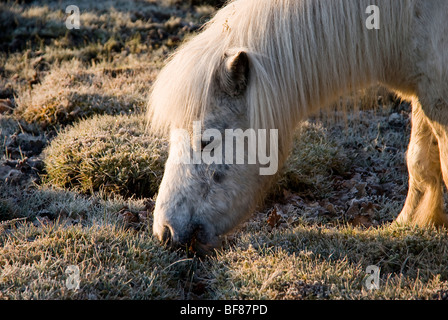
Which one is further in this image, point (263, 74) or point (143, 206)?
point (143, 206)

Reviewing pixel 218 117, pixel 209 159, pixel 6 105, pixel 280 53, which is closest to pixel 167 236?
pixel 209 159

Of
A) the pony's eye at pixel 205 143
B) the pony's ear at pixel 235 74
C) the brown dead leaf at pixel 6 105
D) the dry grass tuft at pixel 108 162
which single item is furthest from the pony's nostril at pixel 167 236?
the brown dead leaf at pixel 6 105

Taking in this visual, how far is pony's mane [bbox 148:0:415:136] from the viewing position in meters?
3.02

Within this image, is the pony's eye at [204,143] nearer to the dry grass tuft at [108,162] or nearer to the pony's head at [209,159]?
the pony's head at [209,159]

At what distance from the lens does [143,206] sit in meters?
4.30

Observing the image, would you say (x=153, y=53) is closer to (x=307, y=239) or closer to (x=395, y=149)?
(x=395, y=149)

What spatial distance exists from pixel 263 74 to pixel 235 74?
0.61 ft

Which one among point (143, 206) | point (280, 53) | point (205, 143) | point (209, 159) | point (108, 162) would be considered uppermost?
point (280, 53)

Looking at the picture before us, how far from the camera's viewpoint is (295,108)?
3.23 metres

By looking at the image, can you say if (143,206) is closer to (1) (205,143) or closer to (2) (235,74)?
(1) (205,143)

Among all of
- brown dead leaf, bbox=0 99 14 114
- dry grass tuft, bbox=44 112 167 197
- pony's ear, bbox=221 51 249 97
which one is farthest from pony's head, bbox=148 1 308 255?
brown dead leaf, bbox=0 99 14 114

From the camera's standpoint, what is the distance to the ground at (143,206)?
2.91 meters

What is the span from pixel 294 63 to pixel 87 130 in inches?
118

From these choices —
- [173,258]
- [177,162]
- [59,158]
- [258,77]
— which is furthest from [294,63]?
[59,158]
